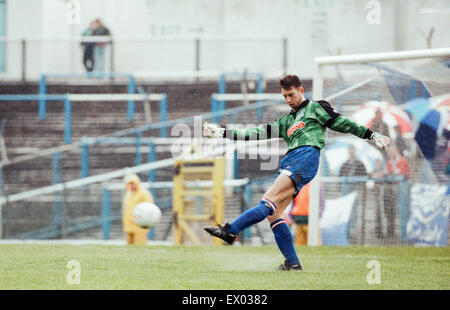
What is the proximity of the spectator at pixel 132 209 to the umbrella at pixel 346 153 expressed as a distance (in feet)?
10.3

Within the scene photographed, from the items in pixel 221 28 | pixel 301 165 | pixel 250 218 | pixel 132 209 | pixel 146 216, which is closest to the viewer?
pixel 250 218

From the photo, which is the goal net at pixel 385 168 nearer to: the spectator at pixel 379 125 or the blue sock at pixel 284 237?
the spectator at pixel 379 125

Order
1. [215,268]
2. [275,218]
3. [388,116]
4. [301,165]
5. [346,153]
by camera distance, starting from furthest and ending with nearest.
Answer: [346,153]
[388,116]
[215,268]
[275,218]
[301,165]

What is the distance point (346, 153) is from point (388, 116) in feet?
2.87

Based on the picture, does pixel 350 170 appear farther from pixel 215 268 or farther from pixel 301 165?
pixel 301 165

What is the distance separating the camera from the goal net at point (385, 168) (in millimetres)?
13477

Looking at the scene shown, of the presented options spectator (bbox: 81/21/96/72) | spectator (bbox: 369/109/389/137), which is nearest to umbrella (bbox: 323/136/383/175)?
spectator (bbox: 369/109/389/137)

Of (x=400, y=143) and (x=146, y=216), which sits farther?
(x=400, y=143)

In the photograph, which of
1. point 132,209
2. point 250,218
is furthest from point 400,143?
point 250,218

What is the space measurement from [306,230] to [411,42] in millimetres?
13231

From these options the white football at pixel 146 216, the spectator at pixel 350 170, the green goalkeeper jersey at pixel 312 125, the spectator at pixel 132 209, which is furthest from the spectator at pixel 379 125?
the green goalkeeper jersey at pixel 312 125

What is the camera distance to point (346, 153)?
14469 millimetres

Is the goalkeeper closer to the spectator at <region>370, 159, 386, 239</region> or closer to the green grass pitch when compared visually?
the green grass pitch

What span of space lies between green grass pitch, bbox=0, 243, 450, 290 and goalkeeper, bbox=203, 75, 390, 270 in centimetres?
46
